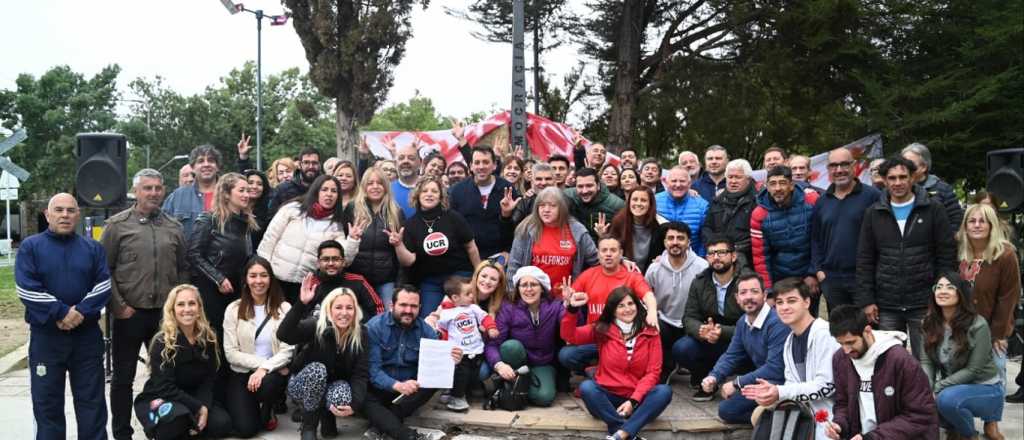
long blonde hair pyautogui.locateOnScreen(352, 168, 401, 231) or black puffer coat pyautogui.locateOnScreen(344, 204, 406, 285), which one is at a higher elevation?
long blonde hair pyautogui.locateOnScreen(352, 168, 401, 231)

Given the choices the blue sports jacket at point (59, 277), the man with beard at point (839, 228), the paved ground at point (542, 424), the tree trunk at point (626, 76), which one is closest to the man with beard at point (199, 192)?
the blue sports jacket at point (59, 277)

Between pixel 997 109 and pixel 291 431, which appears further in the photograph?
pixel 997 109

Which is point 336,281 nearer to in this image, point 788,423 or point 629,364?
point 629,364

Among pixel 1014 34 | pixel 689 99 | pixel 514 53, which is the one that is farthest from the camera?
pixel 689 99

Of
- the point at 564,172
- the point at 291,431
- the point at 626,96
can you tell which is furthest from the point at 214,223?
the point at 626,96

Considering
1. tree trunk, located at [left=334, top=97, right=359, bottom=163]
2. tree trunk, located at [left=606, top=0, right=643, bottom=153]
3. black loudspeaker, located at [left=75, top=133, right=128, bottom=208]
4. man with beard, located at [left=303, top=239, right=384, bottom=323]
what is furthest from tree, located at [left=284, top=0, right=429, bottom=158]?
man with beard, located at [left=303, top=239, right=384, bottom=323]

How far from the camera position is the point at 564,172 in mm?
7500

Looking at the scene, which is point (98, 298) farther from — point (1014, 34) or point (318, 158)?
point (1014, 34)

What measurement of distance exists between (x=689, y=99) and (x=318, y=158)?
34.6 ft

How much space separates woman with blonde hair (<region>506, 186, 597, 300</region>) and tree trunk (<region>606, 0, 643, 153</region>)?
417 inches

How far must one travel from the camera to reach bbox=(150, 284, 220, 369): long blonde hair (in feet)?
17.3

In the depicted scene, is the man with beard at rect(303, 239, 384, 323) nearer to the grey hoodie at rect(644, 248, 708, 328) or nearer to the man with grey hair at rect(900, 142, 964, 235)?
the grey hoodie at rect(644, 248, 708, 328)

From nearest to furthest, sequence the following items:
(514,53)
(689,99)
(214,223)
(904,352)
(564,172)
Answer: (904,352) < (214,223) < (564,172) < (514,53) < (689,99)

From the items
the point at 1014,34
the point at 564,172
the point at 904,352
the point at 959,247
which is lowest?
the point at 904,352
